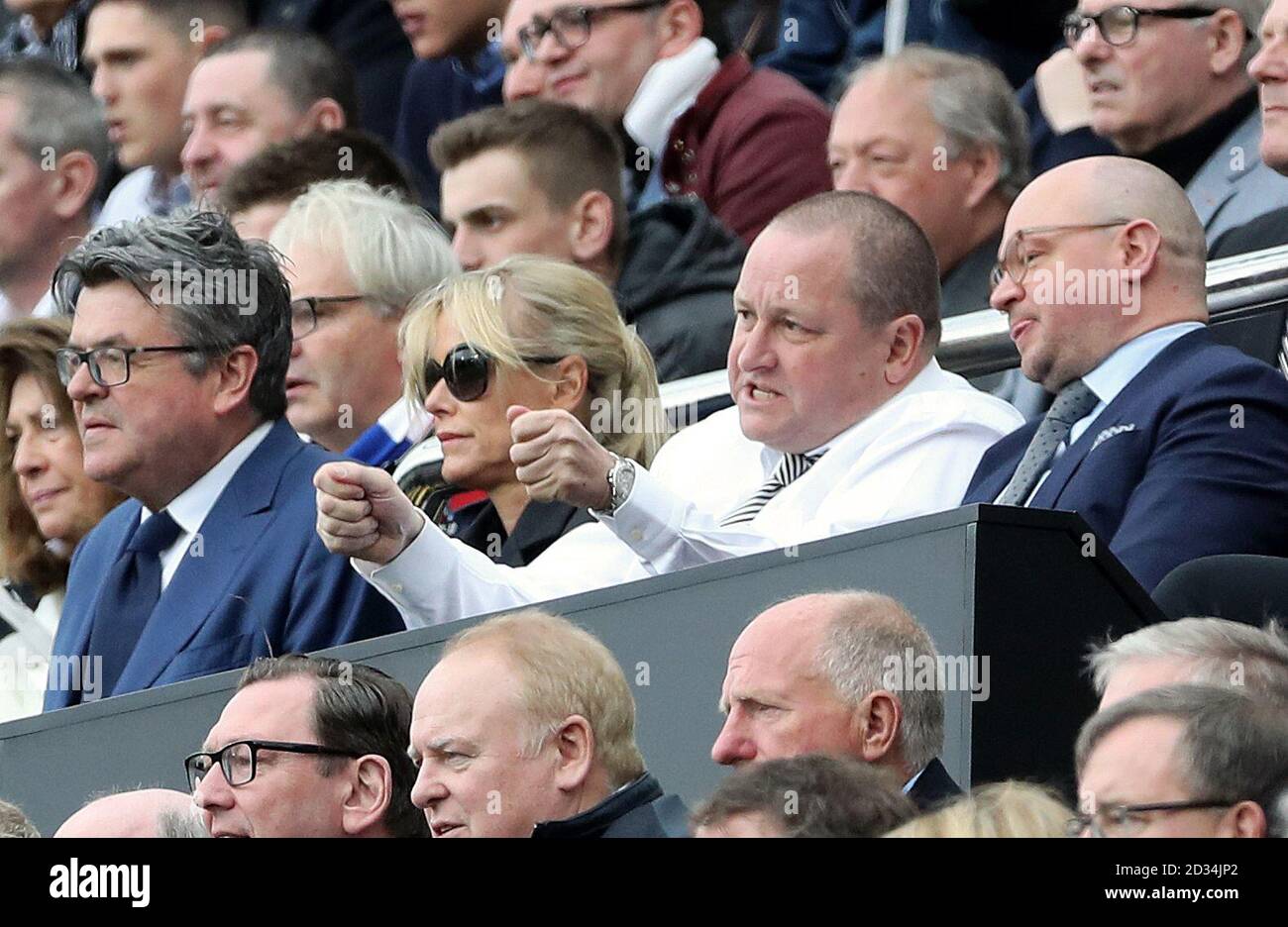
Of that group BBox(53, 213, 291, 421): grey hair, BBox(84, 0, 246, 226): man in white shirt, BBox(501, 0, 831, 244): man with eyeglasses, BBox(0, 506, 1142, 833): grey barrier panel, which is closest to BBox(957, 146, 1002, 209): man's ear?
BBox(501, 0, 831, 244): man with eyeglasses

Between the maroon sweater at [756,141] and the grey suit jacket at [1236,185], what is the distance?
3.39 feet

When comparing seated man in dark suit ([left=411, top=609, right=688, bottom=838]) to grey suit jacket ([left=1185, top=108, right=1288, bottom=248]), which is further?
grey suit jacket ([left=1185, top=108, right=1288, bottom=248])

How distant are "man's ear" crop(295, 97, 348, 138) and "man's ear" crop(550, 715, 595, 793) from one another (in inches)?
149

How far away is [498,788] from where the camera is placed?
4.09 m

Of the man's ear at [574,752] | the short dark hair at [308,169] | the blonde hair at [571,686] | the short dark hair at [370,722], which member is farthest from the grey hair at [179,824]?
the short dark hair at [308,169]

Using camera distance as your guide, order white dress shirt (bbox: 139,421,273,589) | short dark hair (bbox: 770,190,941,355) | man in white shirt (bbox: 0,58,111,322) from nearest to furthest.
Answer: white dress shirt (bbox: 139,421,273,589) < short dark hair (bbox: 770,190,941,355) < man in white shirt (bbox: 0,58,111,322)

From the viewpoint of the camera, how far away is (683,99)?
271 inches

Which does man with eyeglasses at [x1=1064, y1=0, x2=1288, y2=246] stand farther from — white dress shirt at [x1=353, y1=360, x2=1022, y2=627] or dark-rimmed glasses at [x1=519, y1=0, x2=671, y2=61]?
dark-rimmed glasses at [x1=519, y1=0, x2=671, y2=61]

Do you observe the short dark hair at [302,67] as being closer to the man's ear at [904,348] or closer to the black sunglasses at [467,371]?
the black sunglasses at [467,371]

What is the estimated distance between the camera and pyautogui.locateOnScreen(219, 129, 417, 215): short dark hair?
6.87m

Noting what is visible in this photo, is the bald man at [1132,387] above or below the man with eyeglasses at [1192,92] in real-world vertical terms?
below

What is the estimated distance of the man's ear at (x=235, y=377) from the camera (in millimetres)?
5250
